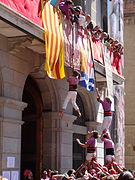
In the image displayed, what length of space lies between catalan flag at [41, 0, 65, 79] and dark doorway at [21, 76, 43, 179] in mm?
3235

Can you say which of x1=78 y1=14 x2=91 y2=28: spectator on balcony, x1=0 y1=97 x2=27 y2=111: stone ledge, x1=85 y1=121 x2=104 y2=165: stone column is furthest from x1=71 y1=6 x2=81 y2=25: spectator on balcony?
x1=85 y1=121 x2=104 y2=165: stone column

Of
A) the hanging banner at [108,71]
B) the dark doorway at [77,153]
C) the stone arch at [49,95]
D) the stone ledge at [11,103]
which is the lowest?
the dark doorway at [77,153]

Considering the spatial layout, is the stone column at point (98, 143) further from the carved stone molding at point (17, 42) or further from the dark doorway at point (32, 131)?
the carved stone molding at point (17, 42)

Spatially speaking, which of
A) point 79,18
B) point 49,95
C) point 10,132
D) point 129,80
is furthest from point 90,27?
point 129,80

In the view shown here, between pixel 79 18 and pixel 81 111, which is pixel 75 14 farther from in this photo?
pixel 81 111

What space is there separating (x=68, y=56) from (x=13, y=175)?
3.87m

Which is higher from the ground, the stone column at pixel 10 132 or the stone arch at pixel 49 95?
the stone arch at pixel 49 95

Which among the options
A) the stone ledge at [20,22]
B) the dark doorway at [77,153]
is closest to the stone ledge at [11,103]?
the stone ledge at [20,22]

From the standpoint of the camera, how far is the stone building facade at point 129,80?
34.4 m

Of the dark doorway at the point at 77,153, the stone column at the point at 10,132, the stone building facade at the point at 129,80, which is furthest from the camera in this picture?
the stone building facade at the point at 129,80

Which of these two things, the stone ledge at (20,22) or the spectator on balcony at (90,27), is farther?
the spectator on balcony at (90,27)

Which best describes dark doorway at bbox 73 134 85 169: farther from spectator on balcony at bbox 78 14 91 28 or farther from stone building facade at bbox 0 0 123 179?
spectator on balcony at bbox 78 14 91 28

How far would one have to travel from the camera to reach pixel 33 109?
1778 cm

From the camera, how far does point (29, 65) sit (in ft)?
51.3
